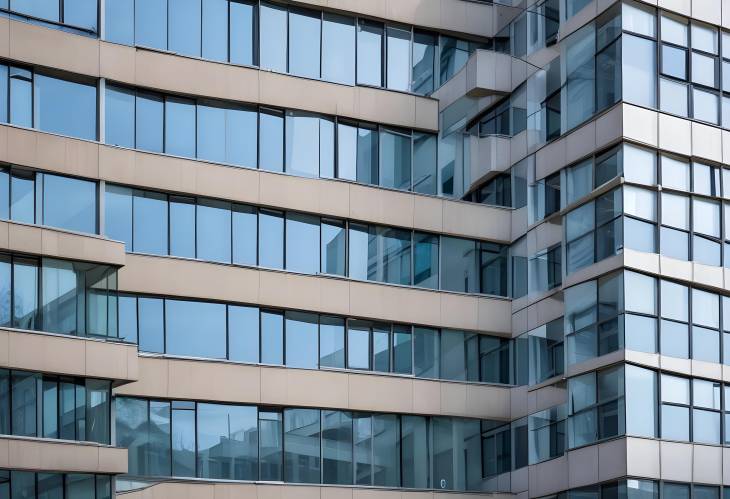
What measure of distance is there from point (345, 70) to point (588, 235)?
9399mm

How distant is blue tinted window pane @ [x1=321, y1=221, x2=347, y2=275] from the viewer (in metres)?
42.0

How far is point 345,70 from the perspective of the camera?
43.6m

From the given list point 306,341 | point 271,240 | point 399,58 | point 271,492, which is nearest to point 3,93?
point 271,240

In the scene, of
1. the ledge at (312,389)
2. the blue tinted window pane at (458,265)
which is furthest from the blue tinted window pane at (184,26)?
the blue tinted window pane at (458,265)

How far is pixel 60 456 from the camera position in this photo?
35.0 meters

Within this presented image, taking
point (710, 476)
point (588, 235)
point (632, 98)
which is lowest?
point (710, 476)

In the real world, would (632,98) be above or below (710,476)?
above

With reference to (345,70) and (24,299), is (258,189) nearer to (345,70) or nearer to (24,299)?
(345,70)

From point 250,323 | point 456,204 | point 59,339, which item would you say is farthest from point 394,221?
point 59,339

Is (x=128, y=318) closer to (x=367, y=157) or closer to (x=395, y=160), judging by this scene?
(x=367, y=157)

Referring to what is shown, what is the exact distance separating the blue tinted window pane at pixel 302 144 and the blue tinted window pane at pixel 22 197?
7.70 meters

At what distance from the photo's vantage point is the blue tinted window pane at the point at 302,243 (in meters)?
41.5

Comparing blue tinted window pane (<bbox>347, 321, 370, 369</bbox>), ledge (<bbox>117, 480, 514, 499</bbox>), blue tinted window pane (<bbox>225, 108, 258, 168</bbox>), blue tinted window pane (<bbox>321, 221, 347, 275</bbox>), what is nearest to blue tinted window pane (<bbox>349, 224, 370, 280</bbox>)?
blue tinted window pane (<bbox>321, 221, 347, 275</bbox>)

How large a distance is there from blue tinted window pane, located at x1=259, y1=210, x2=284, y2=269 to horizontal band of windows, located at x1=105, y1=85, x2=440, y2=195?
1.41 metres
